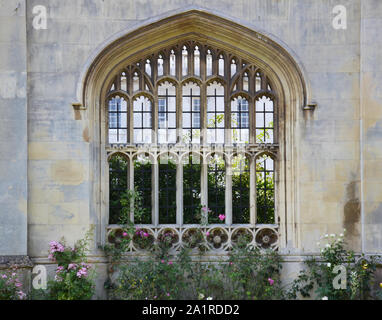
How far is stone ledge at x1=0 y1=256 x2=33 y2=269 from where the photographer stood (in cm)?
861

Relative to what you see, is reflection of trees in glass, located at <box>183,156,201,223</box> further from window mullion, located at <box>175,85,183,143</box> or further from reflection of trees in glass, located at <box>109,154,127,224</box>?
reflection of trees in glass, located at <box>109,154,127,224</box>

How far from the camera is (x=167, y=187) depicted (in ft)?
31.6

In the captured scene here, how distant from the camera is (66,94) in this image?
9.06 metres

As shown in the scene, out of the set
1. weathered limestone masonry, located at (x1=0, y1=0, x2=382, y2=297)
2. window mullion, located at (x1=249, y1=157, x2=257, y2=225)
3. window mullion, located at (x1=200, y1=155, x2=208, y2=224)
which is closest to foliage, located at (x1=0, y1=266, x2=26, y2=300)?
weathered limestone masonry, located at (x1=0, y1=0, x2=382, y2=297)

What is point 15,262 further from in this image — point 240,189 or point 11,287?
point 240,189

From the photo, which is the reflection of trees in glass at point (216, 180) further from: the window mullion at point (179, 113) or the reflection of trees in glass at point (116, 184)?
the reflection of trees in glass at point (116, 184)

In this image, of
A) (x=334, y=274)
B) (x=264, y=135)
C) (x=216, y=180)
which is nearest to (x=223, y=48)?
(x=264, y=135)

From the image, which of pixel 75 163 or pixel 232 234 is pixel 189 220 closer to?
pixel 232 234

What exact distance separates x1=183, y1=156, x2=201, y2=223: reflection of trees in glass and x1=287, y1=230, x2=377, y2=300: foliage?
211cm

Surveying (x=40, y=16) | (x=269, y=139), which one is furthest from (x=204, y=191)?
(x=40, y=16)

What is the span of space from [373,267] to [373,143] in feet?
6.51

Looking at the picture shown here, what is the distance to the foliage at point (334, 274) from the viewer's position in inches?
342

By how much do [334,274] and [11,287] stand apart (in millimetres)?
4986

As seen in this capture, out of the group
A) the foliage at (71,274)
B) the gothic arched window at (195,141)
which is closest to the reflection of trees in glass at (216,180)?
the gothic arched window at (195,141)
